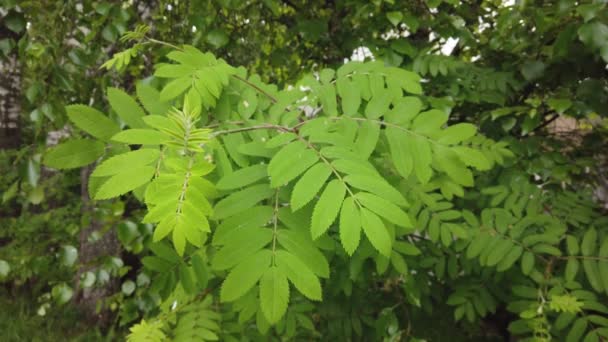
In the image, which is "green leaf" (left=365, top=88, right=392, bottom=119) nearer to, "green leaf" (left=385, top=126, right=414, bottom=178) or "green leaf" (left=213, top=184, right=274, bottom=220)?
"green leaf" (left=385, top=126, right=414, bottom=178)

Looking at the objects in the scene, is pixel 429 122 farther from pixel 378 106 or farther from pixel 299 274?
pixel 299 274

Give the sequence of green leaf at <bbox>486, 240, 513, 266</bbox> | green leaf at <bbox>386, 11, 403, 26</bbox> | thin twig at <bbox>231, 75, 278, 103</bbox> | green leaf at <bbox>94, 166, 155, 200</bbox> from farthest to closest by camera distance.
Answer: green leaf at <bbox>386, 11, 403, 26</bbox>, green leaf at <bbox>486, 240, 513, 266</bbox>, thin twig at <bbox>231, 75, 278, 103</bbox>, green leaf at <bbox>94, 166, 155, 200</bbox>

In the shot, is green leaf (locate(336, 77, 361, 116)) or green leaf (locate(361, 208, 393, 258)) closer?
green leaf (locate(361, 208, 393, 258))

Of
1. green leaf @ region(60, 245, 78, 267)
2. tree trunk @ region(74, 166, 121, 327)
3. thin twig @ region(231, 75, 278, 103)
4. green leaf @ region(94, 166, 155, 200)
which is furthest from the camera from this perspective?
tree trunk @ region(74, 166, 121, 327)

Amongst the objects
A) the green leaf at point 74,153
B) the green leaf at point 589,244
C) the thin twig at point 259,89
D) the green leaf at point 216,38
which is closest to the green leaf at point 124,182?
the green leaf at point 74,153

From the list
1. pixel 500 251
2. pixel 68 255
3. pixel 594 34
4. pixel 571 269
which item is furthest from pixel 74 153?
pixel 594 34

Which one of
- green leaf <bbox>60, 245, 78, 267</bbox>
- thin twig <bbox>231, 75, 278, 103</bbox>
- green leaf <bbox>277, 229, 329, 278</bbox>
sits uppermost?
A: thin twig <bbox>231, 75, 278, 103</bbox>

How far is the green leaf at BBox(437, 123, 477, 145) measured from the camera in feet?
3.28

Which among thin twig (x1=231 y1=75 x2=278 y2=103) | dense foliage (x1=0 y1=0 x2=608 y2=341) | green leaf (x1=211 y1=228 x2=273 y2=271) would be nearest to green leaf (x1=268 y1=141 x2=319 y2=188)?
dense foliage (x1=0 y1=0 x2=608 y2=341)

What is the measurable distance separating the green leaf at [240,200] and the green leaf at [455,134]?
1.57 feet

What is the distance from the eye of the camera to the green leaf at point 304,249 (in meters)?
0.75

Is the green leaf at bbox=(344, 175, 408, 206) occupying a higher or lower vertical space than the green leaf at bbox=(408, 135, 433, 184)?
higher

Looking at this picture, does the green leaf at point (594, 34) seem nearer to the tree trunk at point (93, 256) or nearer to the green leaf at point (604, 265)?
the green leaf at point (604, 265)

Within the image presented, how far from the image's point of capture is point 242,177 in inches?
32.7
